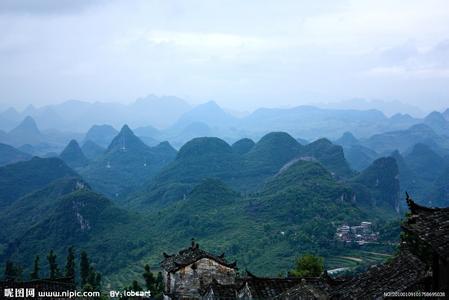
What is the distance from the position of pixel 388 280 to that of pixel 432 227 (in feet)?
10.8

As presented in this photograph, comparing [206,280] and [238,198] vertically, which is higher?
Answer: [206,280]

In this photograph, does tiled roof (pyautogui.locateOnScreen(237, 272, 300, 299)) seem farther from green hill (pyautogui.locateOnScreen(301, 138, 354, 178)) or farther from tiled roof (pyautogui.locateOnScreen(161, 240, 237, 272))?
green hill (pyautogui.locateOnScreen(301, 138, 354, 178))

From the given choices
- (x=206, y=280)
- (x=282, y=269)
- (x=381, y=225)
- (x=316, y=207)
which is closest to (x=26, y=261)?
(x=282, y=269)

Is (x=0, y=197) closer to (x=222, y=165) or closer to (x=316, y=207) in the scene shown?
(x=222, y=165)

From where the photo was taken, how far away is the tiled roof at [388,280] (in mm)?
13906

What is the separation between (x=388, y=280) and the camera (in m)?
14.8

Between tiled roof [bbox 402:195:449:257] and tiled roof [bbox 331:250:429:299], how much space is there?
155 cm

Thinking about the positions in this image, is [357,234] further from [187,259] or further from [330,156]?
[330,156]

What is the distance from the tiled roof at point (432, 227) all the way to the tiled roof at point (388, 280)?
5.09 ft


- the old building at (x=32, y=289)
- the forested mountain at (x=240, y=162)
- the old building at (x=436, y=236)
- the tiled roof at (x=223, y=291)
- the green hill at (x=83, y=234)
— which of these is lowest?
the green hill at (x=83, y=234)

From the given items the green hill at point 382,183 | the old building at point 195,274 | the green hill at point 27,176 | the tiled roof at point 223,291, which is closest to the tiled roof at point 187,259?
the old building at point 195,274

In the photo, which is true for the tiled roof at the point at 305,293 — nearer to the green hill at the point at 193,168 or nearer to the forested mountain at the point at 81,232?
the forested mountain at the point at 81,232

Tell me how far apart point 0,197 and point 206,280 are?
144786 mm

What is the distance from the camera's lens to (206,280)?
27.8m
